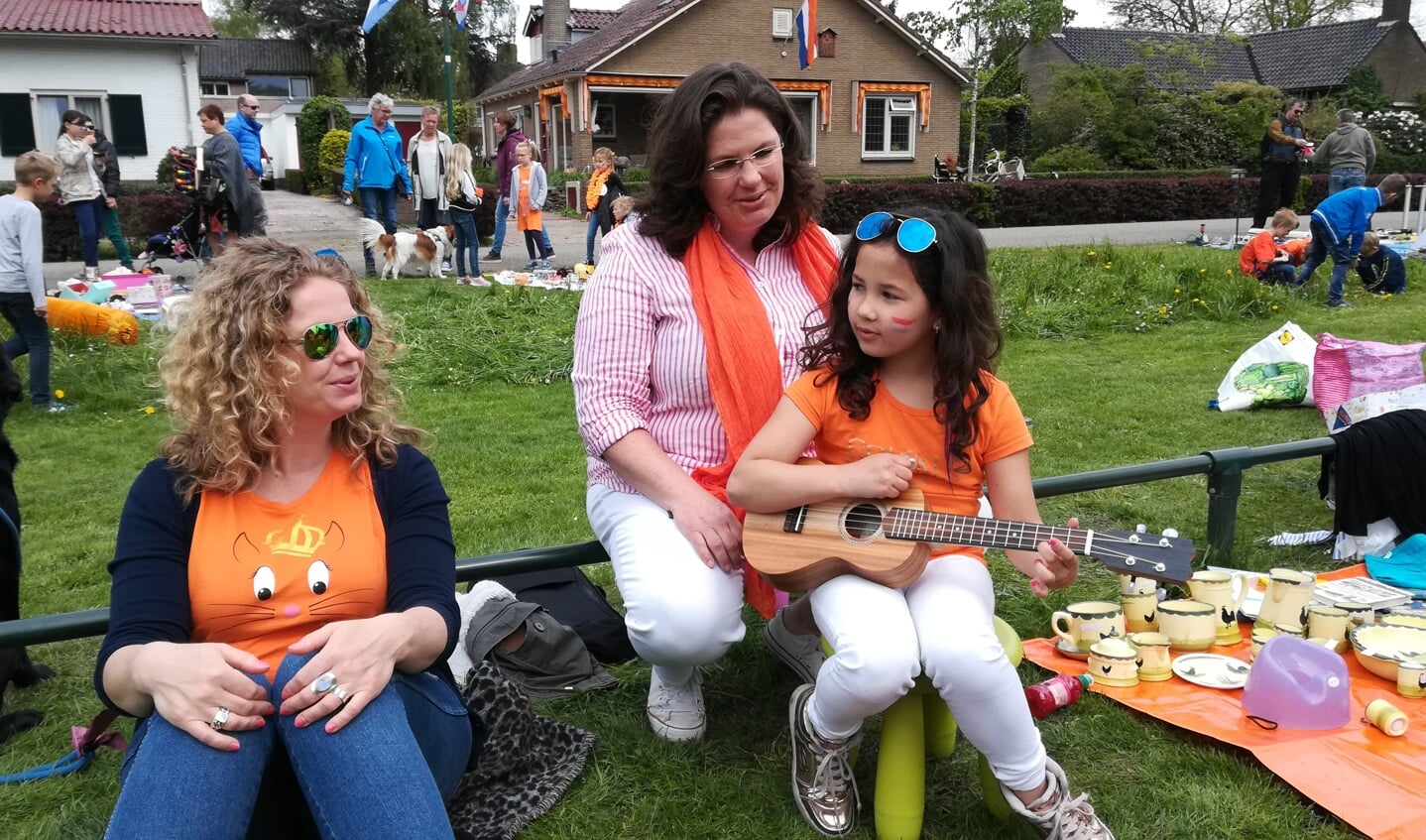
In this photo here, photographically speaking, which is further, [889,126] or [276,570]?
[889,126]

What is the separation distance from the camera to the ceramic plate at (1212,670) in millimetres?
3143

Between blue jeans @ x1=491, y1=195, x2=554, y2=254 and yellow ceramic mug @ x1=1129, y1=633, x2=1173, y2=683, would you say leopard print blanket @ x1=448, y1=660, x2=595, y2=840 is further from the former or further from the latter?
blue jeans @ x1=491, y1=195, x2=554, y2=254

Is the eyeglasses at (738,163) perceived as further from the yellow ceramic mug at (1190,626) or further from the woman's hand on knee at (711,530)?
the yellow ceramic mug at (1190,626)

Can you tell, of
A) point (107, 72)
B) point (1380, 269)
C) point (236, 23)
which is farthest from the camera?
point (236, 23)

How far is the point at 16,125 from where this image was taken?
923 inches

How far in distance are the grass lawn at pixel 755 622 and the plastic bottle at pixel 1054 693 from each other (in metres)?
0.05

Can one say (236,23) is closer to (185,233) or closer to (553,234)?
(553,234)

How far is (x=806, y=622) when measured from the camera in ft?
9.35

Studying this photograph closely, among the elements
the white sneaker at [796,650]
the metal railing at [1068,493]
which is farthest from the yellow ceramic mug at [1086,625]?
the white sneaker at [796,650]

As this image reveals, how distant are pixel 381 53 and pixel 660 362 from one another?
52.1m

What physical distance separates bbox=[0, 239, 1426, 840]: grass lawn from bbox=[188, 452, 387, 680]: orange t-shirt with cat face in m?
0.65

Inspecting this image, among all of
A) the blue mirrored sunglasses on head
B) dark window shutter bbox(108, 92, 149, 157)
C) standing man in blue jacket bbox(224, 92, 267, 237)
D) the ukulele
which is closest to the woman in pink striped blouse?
the ukulele

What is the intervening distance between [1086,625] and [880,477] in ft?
4.35

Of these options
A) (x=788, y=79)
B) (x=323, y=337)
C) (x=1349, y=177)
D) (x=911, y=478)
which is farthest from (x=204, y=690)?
(x=788, y=79)
